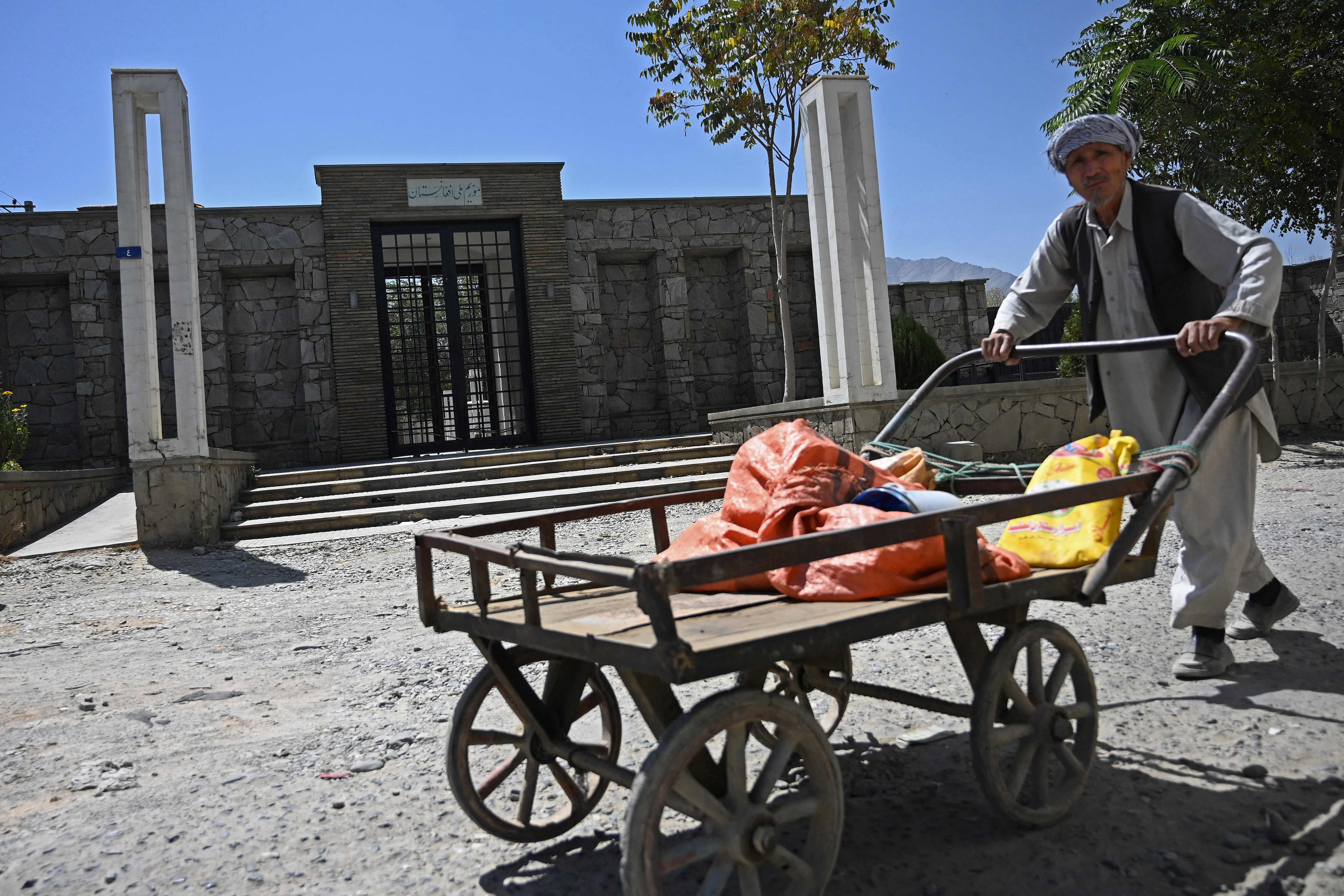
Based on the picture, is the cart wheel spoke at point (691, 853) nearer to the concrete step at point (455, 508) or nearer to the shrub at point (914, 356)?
the concrete step at point (455, 508)

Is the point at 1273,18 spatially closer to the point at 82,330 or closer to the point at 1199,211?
the point at 1199,211

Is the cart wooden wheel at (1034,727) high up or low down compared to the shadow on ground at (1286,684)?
up

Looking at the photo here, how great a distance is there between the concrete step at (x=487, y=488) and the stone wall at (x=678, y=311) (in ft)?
14.9

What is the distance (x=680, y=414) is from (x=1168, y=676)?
42.2 feet

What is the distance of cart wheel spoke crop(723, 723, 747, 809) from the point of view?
78.4 inches

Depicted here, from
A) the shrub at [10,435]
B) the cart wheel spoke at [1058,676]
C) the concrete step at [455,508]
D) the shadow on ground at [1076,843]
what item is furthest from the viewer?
the shrub at [10,435]

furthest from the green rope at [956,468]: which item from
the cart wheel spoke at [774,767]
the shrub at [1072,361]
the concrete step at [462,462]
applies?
the shrub at [1072,361]

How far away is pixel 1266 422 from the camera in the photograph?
344 centimetres

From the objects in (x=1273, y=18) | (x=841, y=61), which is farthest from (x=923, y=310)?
(x=1273, y=18)

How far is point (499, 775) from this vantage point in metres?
2.66

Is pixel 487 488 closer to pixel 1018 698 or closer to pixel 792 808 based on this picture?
pixel 1018 698

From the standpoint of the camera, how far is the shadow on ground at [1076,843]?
2.21 meters

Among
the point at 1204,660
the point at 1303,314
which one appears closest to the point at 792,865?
the point at 1204,660

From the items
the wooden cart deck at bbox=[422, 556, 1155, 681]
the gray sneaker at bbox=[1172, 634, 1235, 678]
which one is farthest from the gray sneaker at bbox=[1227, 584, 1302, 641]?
the wooden cart deck at bbox=[422, 556, 1155, 681]
